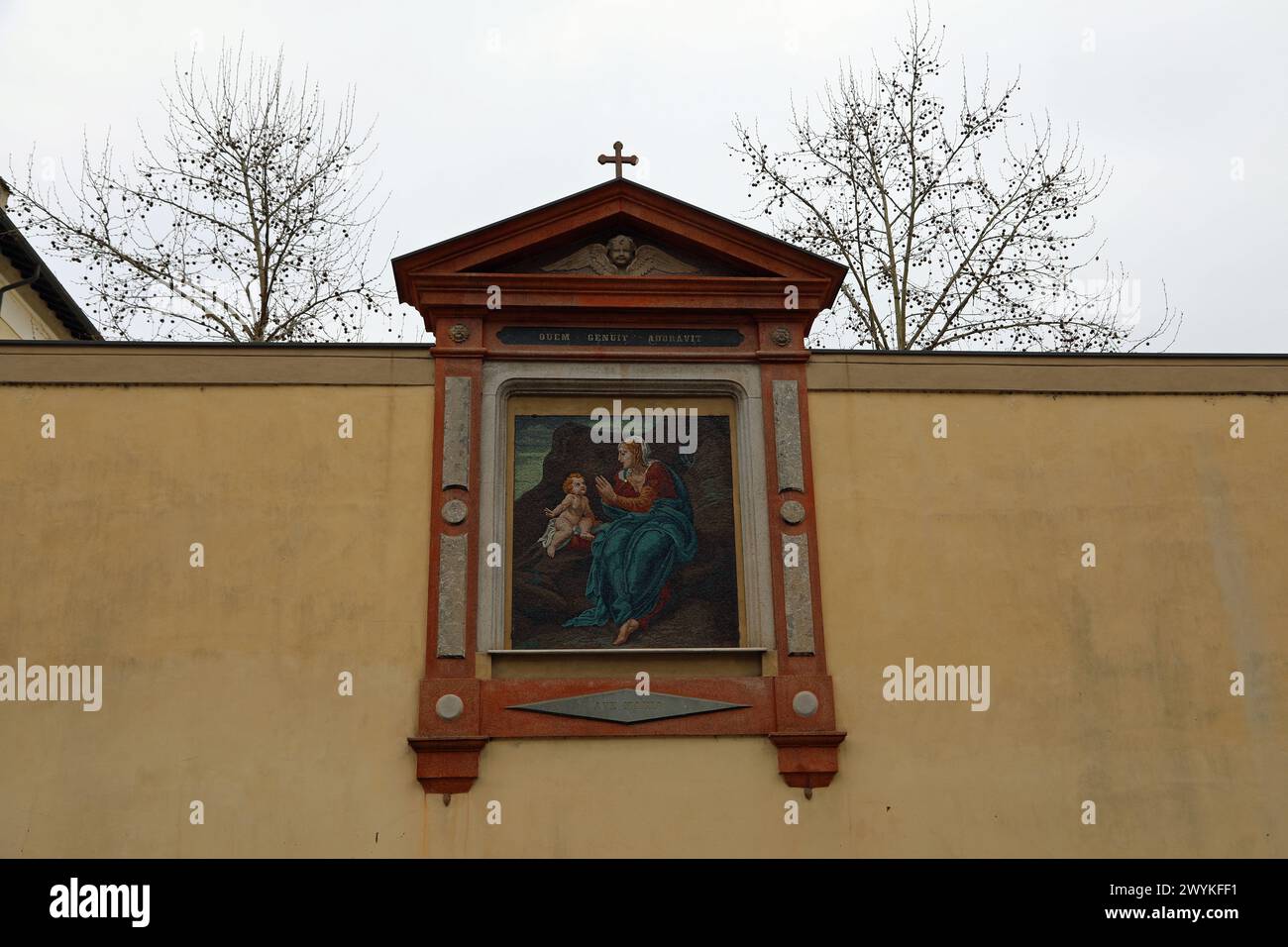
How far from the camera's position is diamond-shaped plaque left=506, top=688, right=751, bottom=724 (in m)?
10.6

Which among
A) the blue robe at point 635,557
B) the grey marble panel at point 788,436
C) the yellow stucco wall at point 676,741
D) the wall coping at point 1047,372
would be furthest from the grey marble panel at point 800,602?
the wall coping at point 1047,372

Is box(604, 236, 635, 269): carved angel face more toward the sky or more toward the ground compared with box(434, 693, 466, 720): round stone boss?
more toward the sky

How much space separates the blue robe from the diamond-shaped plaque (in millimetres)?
650

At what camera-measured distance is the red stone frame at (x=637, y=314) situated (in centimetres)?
1073

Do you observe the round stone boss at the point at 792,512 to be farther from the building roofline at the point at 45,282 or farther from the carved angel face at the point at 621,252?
the building roofline at the point at 45,282

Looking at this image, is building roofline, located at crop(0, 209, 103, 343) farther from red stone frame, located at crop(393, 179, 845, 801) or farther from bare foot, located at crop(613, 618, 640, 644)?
bare foot, located at crop(613, 618, 640, 644)

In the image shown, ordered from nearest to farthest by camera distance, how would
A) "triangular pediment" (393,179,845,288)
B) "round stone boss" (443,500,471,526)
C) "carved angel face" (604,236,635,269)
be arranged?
"round stone boss" (443,500,471,526) < "triangular pediment" (393,179,845,288) < "carved angel face" (604,236,635,269)

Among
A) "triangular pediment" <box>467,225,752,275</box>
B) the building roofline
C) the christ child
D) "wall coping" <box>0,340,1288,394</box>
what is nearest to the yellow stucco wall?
"wall coping" <box>0,340,1288,394</box>

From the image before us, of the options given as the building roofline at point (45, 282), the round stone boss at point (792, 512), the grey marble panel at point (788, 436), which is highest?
the building roofline at point (45, 282)

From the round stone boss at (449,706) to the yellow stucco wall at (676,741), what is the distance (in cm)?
25

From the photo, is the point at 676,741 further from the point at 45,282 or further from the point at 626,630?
the point at 45,282

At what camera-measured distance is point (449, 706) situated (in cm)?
1047

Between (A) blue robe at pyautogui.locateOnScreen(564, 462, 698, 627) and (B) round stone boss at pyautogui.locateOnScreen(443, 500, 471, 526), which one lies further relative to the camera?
(A) blue robe at pyautogui.locateOnScreen(564, 462, 698, 627)
